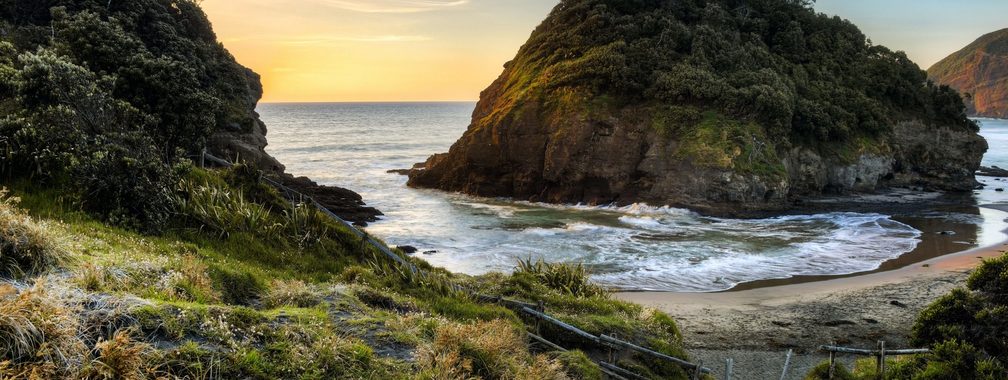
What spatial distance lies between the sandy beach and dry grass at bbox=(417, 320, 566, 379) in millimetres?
8312

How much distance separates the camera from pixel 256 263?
36.9ft

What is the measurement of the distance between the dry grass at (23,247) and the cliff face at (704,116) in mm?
34725

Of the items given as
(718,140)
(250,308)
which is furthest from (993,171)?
(250,308)

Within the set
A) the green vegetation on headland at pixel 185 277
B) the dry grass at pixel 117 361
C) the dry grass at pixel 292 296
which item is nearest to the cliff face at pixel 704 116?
the green vegetation on headland at pixel 185 277

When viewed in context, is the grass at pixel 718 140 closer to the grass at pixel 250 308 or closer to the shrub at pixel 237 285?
the grass at pixel 250 308

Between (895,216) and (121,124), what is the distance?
4041cm

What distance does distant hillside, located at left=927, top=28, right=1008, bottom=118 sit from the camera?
7008 inches

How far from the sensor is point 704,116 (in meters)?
40.5

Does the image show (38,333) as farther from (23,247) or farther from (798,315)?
(798,315)

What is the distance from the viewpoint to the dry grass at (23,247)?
621 cm

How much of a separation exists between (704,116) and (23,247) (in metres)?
39.2

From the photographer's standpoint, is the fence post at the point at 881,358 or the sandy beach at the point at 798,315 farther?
the sandy beach at the point at 798,315

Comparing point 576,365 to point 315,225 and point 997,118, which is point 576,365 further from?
point 997,118

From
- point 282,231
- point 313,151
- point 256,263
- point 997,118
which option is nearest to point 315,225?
point 282,231
